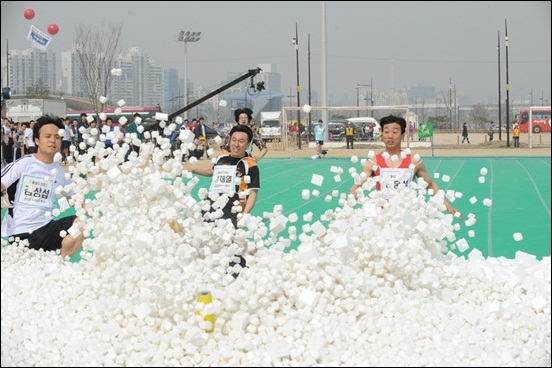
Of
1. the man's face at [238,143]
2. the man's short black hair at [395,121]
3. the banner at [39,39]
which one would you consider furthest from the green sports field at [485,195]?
the banner at [39,39]

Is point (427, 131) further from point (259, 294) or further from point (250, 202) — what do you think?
point (259, 294)

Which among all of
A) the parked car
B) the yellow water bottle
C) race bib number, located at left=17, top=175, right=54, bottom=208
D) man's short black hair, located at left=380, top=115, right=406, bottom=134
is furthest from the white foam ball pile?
the parked car

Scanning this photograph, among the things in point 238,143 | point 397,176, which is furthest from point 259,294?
point 238,143

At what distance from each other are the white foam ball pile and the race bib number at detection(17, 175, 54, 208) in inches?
50.0

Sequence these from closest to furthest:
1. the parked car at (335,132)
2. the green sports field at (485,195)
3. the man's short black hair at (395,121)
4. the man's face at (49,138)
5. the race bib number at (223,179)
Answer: the race bib number at (223,179) → the man's short black hair at (395,121) → the man's face at (49,138) → the green sports field at (485,195) → the parked car at (335,132)

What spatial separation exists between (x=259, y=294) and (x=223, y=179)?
253 centimetres

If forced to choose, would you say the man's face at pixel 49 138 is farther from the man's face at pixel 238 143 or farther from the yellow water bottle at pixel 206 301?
the yellow water bottle at pixel 206 301

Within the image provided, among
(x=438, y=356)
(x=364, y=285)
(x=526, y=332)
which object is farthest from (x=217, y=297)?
(x=526, y=332)

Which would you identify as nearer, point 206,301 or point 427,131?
point 206,301

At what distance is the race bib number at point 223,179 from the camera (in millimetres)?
7172

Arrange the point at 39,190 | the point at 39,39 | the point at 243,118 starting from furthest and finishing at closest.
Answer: the point at 39,39 < the point at 243,118 < the point at 39,190

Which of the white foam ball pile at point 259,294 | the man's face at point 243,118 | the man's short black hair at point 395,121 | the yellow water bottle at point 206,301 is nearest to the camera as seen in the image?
the white foam ball pile at point 259,294

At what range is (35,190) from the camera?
24.3ft

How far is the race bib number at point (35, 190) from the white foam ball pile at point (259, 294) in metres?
1.27
